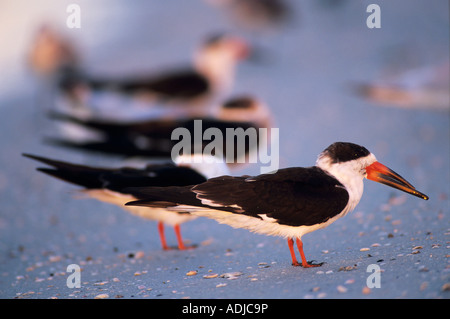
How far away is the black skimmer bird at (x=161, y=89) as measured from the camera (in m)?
6.45

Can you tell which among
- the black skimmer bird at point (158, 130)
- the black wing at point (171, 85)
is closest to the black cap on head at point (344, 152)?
the black skimmer bird at point (158, 130)

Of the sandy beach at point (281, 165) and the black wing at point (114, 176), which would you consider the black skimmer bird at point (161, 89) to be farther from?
the black wing at point (114, 176)

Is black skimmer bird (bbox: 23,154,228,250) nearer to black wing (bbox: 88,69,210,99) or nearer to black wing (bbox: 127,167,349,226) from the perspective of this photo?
black wing (bbox: 127,167,349,226)

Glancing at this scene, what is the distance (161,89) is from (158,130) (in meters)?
1.33

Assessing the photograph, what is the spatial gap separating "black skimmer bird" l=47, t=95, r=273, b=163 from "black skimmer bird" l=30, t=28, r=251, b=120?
2.91 feet

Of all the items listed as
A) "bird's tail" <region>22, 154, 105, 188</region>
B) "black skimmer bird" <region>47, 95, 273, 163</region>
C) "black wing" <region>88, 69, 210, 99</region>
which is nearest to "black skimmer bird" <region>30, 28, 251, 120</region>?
"black wing" <region>88, 69, 210, 99</region>

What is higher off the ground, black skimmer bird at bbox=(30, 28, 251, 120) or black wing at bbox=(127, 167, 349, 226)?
black skimmer bird at bbox=(30, 28, 251, 120)

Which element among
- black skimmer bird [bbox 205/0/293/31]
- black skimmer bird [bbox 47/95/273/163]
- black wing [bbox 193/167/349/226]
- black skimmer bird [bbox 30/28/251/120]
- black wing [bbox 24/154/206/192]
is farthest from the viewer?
black skimmer bird [bbox 205/0/293/31]

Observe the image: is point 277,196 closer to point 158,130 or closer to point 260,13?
point 158,130

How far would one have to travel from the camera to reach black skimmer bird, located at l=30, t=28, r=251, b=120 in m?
6.45

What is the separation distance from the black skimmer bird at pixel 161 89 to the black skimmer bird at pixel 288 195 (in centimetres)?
362

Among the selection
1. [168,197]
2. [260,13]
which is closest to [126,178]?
[168,197]

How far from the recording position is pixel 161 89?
6.43m
